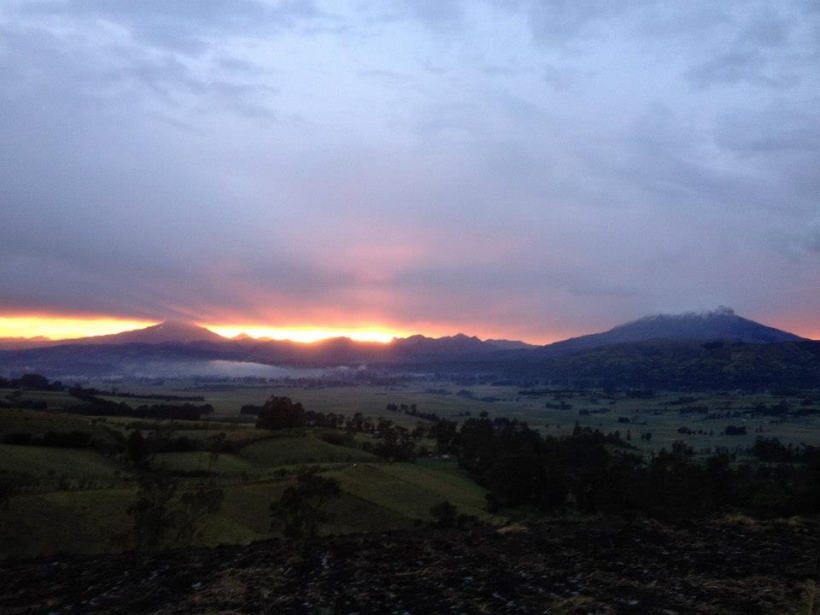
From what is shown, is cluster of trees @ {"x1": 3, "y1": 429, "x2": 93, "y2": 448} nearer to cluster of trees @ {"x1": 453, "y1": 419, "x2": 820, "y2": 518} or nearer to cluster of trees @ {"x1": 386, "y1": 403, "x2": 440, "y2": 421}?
cluster of trees @ {"x1": 453, "y1": 419, "x2": 820, "y2": 518}

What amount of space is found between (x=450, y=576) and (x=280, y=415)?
74041 millimetres

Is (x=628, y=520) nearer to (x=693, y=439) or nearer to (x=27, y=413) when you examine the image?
(x=27, y=413)

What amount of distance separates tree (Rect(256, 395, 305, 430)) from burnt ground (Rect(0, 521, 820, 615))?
69.9m

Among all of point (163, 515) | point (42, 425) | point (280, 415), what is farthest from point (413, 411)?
point (163, 515)

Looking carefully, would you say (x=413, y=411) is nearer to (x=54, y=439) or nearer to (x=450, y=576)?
(x=54, y=439)

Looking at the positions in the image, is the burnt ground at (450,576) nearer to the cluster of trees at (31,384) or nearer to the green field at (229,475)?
the green field at (229,475)

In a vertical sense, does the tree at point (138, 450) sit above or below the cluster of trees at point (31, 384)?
below

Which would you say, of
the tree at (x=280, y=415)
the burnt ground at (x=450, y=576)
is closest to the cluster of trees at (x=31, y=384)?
the tree at (x=280, y=415)

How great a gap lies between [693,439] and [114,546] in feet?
275

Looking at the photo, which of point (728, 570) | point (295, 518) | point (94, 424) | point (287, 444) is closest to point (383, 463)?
point (287, 444)

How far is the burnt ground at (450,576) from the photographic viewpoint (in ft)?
30.2

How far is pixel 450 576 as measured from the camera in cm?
1061

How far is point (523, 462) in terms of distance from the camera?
49.2 meters

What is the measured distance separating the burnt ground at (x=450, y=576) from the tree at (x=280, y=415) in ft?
229
